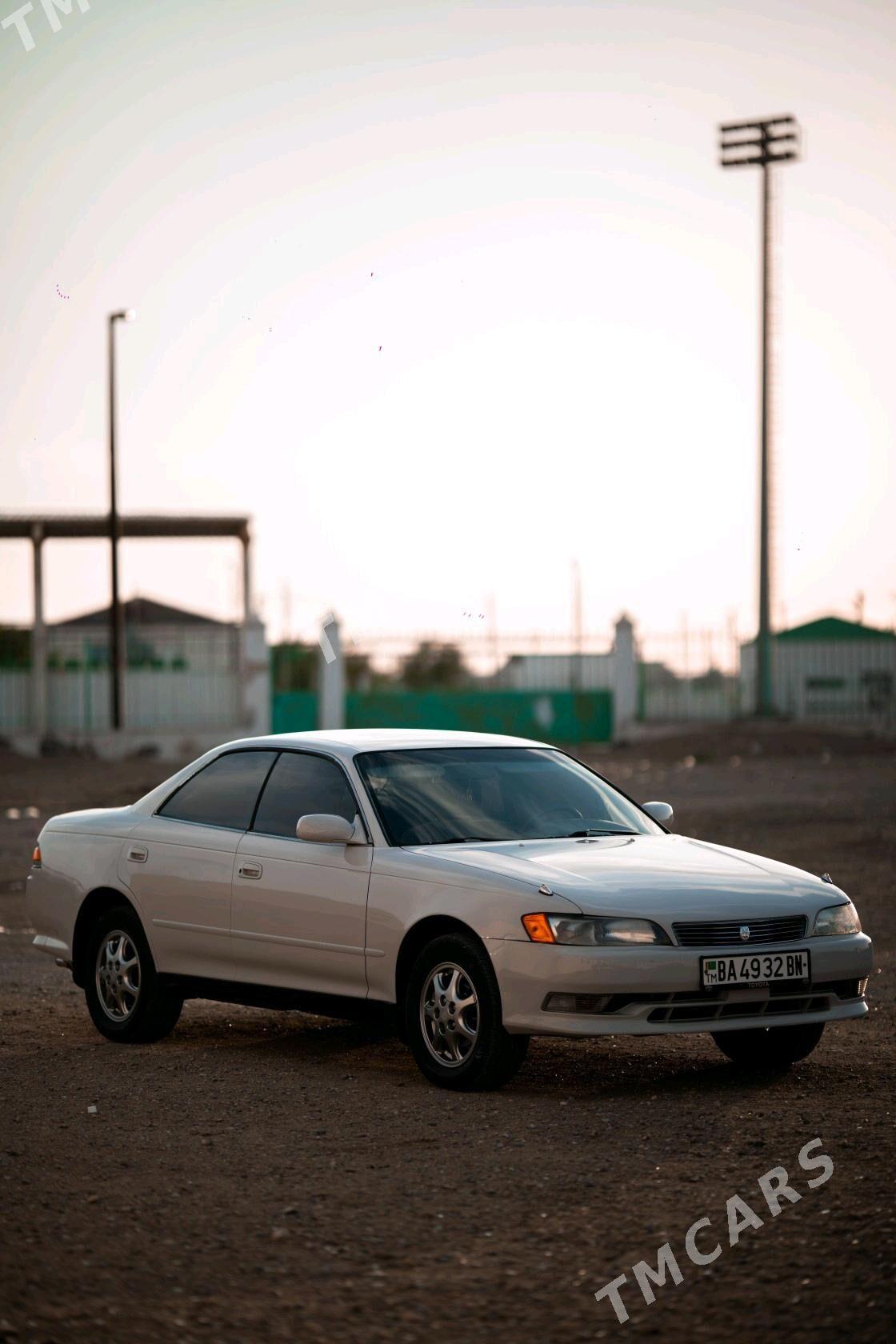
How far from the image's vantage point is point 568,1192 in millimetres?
5812

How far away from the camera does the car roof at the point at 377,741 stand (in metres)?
8.73

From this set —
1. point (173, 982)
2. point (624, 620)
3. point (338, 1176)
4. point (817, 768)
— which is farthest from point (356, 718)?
point (338, 1176)

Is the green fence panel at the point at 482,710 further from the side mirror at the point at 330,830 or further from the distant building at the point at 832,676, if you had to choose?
the side mirror at the point at 330,830

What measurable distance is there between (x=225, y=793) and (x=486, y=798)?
138cm

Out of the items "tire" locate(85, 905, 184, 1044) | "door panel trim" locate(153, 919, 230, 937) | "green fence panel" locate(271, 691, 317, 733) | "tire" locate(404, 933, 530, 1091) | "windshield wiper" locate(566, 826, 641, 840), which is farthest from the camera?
"green fence panel" locate(271, 691, 317, 733)

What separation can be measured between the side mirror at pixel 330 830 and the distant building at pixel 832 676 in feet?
130

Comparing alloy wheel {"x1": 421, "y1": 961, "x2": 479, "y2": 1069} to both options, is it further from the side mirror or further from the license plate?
the license plate

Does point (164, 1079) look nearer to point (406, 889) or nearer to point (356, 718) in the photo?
point (406, 889)

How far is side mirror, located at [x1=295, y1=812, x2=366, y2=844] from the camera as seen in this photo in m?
8.05

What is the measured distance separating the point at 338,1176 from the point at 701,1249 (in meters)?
1.41

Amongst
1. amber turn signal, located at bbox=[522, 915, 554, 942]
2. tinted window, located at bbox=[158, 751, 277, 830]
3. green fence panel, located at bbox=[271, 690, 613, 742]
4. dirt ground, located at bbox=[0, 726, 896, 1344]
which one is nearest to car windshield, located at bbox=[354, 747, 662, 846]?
tinted window, located at bbox=[158, 751, 277, 830]

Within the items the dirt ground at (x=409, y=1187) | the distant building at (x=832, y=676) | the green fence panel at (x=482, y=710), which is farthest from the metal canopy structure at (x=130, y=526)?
the dirt ground at (x=409, y=1187)

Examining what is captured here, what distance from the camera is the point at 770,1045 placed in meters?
8.12

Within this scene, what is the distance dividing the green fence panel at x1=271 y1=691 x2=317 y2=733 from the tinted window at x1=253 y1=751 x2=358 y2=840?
36764mm
